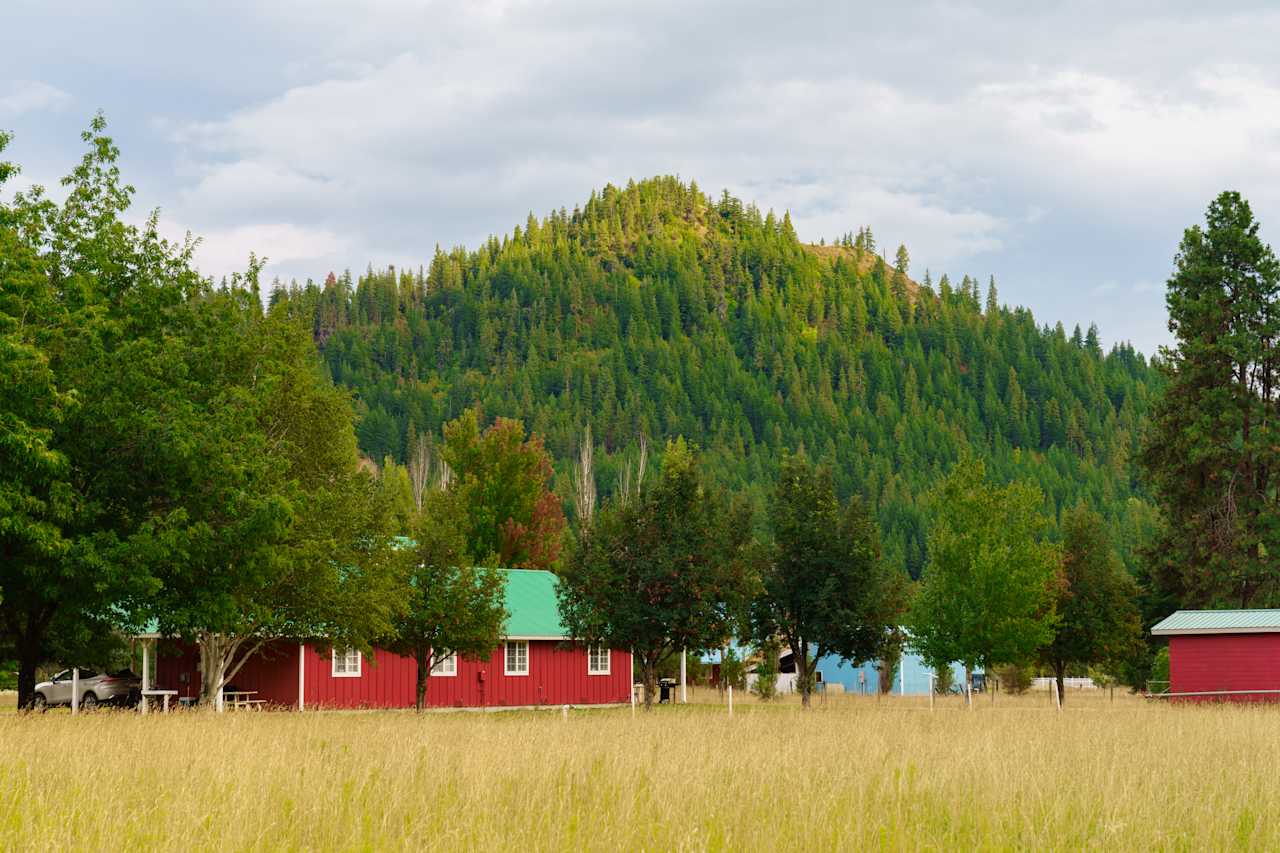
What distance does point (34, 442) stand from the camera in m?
22.5

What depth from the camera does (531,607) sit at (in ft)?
169

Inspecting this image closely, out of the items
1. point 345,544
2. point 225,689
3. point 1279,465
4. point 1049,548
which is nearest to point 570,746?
point 345,544

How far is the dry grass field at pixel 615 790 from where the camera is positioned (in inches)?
392

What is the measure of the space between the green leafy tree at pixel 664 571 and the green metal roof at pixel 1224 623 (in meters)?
15.4

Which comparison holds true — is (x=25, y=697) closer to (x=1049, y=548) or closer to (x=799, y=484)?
(x=799, y=484)

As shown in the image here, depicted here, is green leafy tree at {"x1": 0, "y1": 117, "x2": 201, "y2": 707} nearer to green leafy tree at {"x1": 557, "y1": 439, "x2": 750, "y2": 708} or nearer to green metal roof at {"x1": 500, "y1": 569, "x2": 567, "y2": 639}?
green leafy tree at {"x1": 557, "y1": 439, "x2": 750, "y2": 708}

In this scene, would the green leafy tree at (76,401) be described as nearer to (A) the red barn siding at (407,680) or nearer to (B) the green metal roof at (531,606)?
(A) the red barn siding at (407,680)

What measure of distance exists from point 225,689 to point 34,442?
2230 centimetres

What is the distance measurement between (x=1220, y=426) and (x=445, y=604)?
1246 inches

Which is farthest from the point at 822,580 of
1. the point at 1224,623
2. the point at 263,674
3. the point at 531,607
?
the point at 263,674

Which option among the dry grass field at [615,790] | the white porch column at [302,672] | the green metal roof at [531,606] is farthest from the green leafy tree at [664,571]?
the dry grass field at [615,790]

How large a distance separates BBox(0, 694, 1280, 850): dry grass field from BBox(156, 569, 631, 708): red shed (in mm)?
22555

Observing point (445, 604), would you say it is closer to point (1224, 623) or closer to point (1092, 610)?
point (1224, 623)

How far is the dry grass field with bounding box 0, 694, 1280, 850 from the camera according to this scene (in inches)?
392
